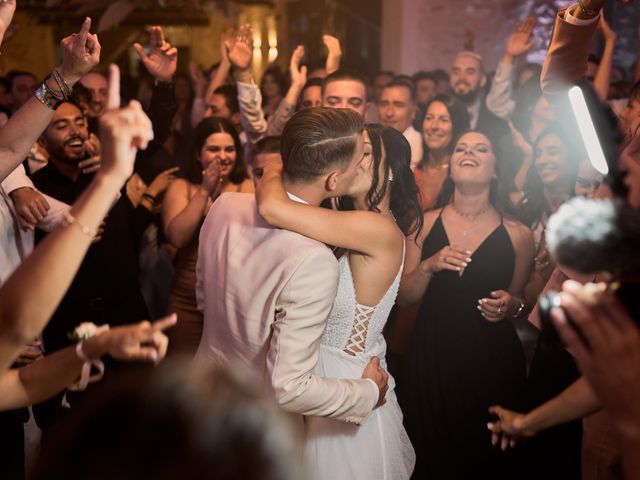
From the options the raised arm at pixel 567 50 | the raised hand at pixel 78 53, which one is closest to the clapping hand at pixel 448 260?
the raised arm at pixel 567 50

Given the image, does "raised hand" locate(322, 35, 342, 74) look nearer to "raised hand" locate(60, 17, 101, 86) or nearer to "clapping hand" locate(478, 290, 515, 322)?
"clapping hand" locate(478, 290, 515, 322)

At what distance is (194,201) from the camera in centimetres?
301

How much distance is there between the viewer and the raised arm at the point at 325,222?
185cm

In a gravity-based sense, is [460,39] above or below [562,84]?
below

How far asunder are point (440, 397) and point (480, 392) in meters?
0.15

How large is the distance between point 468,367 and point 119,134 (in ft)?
6.44

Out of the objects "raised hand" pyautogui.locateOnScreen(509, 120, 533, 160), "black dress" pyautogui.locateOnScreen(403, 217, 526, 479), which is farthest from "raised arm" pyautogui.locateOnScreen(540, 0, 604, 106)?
"raised hand" pyautogui.locateOnScreen(509, 120, 533, 160)

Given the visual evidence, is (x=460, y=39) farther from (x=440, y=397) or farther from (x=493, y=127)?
(x=440, y=397)

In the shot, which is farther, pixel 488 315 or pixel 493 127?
pixel 493 127

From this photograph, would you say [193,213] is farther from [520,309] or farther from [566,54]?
[566,54]

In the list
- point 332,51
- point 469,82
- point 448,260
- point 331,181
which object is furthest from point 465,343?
point 469,82

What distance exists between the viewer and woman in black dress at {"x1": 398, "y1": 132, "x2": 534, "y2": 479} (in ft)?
9.05

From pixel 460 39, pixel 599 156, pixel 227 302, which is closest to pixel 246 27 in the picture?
pixel 227 302

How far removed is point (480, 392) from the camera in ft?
9.09
